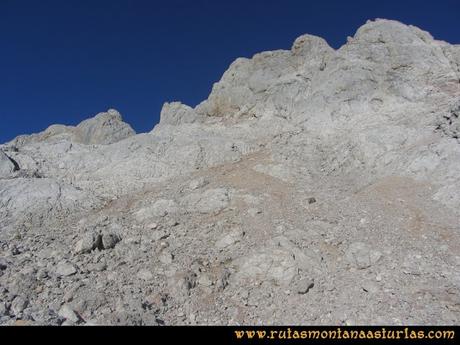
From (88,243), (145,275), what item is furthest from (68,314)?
(88,243)

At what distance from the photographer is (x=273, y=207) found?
15.3 m

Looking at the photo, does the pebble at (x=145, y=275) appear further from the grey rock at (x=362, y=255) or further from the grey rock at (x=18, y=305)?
the grey rock at (x=362, y=255)

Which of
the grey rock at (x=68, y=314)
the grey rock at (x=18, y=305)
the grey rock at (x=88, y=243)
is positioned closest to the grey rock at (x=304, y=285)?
the grey rock at (x=68, y=314)

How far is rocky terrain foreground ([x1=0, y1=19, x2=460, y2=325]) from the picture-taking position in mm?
10195

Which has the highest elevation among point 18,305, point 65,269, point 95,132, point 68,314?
point 95,132

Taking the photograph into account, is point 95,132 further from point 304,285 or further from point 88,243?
point 304,285

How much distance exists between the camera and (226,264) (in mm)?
12227

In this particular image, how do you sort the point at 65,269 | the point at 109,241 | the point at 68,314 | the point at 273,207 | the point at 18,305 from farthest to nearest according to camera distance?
the point at 273,207 < the point at 109,241 < the point at 65,269 < the point at 18,305 < the point at 68,314

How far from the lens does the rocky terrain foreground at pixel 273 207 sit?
10195mm

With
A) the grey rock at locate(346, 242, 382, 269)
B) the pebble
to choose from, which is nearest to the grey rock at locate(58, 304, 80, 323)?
the pebble

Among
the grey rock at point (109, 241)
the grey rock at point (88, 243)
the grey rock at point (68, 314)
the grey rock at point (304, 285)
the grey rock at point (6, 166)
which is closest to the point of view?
the grey rock at point (68, 314)
